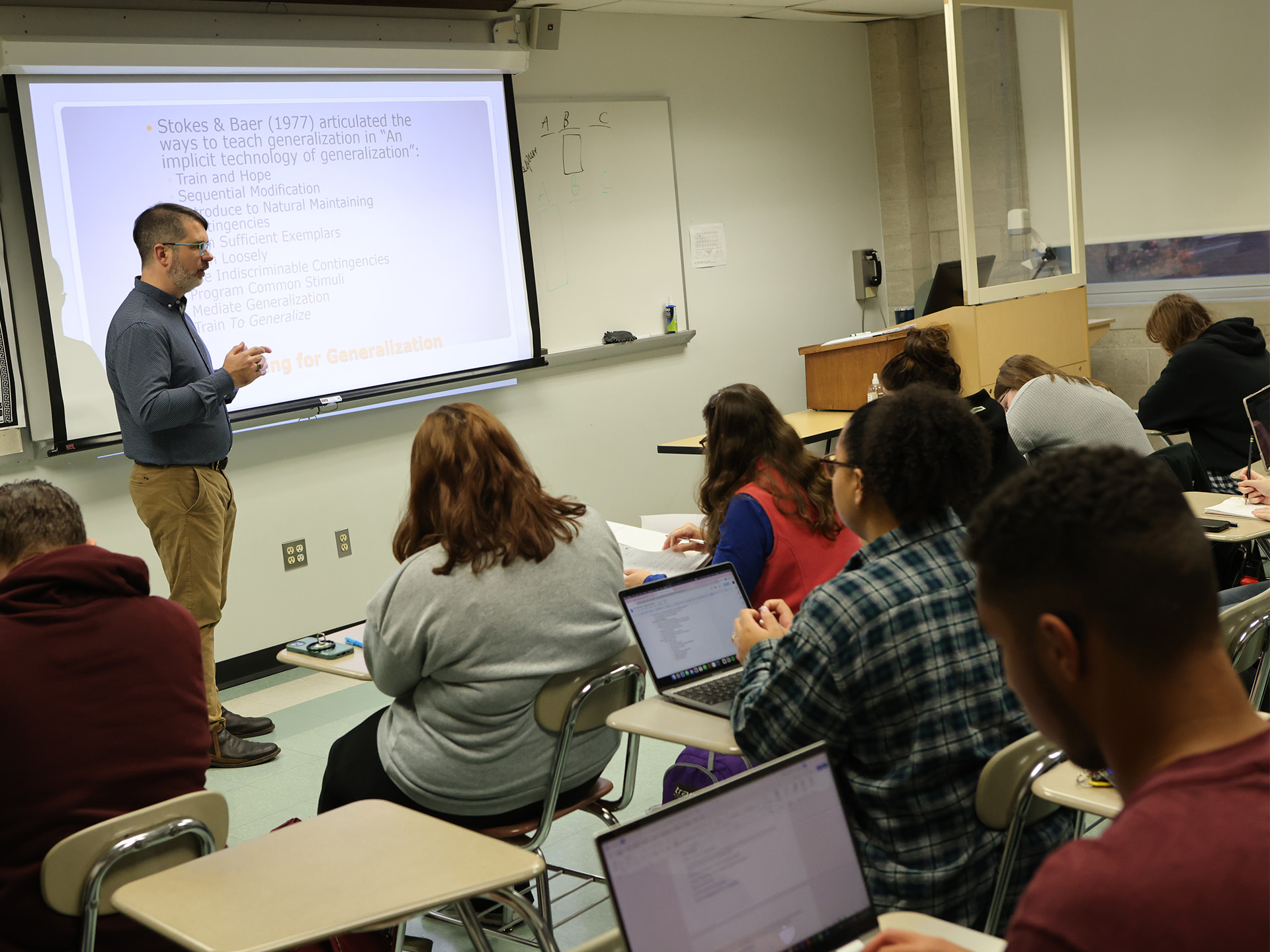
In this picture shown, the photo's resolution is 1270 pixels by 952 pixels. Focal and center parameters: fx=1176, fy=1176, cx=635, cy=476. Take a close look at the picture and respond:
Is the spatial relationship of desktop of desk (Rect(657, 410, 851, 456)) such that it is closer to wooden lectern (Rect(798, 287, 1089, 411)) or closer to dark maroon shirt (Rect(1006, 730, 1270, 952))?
wooden lectern (Rect(798, 287, 1089, 411))

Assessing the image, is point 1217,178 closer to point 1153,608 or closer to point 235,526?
point 235,526

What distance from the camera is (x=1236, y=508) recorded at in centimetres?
332

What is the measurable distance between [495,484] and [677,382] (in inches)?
161

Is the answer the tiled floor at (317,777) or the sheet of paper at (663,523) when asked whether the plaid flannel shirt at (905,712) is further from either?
the sheet of paper at (663,523)

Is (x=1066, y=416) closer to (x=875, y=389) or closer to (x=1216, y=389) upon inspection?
(x=1216, y=389)

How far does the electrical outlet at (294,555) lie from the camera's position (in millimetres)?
4781

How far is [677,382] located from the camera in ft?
20.6

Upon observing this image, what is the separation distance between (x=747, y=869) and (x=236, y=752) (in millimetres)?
3043

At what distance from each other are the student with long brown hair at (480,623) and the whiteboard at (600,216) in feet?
11.0

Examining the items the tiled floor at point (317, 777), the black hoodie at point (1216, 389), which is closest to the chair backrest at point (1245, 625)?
the tiled floor at point (317, 777)

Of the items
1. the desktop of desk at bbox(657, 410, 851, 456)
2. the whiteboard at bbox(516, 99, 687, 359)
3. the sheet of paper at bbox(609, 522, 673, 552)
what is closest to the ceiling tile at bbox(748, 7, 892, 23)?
the whiteboard at bbox(516, 99, 687, 359)

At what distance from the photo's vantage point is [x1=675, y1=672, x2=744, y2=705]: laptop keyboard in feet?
6.97

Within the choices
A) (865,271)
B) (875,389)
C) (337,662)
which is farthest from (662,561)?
(865,271)

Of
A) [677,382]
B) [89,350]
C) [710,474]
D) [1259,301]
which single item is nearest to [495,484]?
[710,474]
